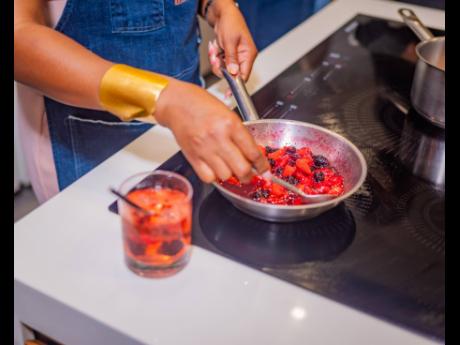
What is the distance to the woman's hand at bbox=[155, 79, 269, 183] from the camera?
2.53 feet

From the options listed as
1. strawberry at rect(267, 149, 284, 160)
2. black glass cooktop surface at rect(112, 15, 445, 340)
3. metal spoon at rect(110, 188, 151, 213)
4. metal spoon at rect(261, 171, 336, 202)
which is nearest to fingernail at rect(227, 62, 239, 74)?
black glass cooktop surface at rect(112, 15, 445, 340)

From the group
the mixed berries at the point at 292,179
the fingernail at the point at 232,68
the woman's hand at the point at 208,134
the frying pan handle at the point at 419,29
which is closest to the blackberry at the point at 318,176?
the mixed berries at the point at 292,179

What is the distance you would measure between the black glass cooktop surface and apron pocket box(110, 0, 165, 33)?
27 cm

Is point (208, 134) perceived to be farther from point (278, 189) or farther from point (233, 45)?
point (233, 45)

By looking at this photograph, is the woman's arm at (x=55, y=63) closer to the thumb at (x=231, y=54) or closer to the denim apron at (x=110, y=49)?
the denim apron at (x=110, y=49)

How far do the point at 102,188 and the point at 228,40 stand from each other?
43cm

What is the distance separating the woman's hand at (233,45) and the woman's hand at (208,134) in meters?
0.35

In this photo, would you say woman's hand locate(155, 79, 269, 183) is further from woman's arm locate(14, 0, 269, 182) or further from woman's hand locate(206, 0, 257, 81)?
woman's hand locate(206, 0, 257, 81)

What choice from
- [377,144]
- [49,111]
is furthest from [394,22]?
[49,111]

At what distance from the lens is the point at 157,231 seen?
746 millimetres

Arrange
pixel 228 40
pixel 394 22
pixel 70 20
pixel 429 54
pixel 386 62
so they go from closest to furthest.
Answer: pixel 70 20, pixel 228 40, pixel 429 54, pixel 386 62, pixel 394 22

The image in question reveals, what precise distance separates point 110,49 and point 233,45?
252 millimetres
